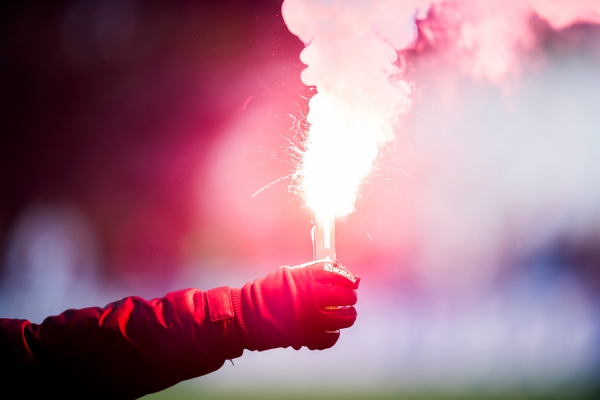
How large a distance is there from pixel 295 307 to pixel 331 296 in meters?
0.13

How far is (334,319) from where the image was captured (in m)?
1.42

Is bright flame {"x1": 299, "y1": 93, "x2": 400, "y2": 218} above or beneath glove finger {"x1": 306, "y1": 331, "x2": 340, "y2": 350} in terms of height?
above

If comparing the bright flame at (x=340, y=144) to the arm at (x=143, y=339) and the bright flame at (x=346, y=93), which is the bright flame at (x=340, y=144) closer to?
the bright flame at (x=346, y=93)

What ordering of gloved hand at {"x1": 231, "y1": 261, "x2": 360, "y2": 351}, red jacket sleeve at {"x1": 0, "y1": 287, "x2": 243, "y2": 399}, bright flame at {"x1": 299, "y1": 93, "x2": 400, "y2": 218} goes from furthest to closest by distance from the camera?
bright flame at {"x1": 299, "y1": 93, "x2": 400, "y2": 218}
gloved hand at {"x1": 231, "y1": 261, "x2": 360, "y2": 351}
red jacket sleeve at {"x1": 0, "y1": 287, "x2": 243, "y2": 399}

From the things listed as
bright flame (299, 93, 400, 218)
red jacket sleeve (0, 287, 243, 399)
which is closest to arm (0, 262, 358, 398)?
red jacket sleeve (0, 287, 243, 399)

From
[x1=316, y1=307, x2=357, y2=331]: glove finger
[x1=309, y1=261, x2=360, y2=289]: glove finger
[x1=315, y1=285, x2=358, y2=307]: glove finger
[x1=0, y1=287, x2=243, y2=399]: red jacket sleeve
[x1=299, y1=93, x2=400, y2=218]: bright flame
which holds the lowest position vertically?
[x1=0, y1=287, x2=243, y2=399]: red jacket sleeve

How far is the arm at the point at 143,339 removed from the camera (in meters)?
1.27

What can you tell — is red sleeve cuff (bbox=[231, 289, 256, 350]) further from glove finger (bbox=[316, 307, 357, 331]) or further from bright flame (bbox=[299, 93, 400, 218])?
bright flame (bbox=[299, 93, 400, 218])

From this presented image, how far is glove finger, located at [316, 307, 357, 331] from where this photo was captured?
1.41 metres

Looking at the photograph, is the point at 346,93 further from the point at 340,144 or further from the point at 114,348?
the point at 114,348

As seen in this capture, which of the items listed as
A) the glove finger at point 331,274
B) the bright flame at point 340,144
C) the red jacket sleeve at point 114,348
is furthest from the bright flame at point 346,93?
the red jacket sleeve at point 114,348

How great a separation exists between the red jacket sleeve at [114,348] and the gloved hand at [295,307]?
3.3 inches

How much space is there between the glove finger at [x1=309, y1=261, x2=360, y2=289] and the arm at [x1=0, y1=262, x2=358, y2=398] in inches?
2.0

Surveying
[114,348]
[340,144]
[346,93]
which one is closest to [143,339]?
[114,348]
